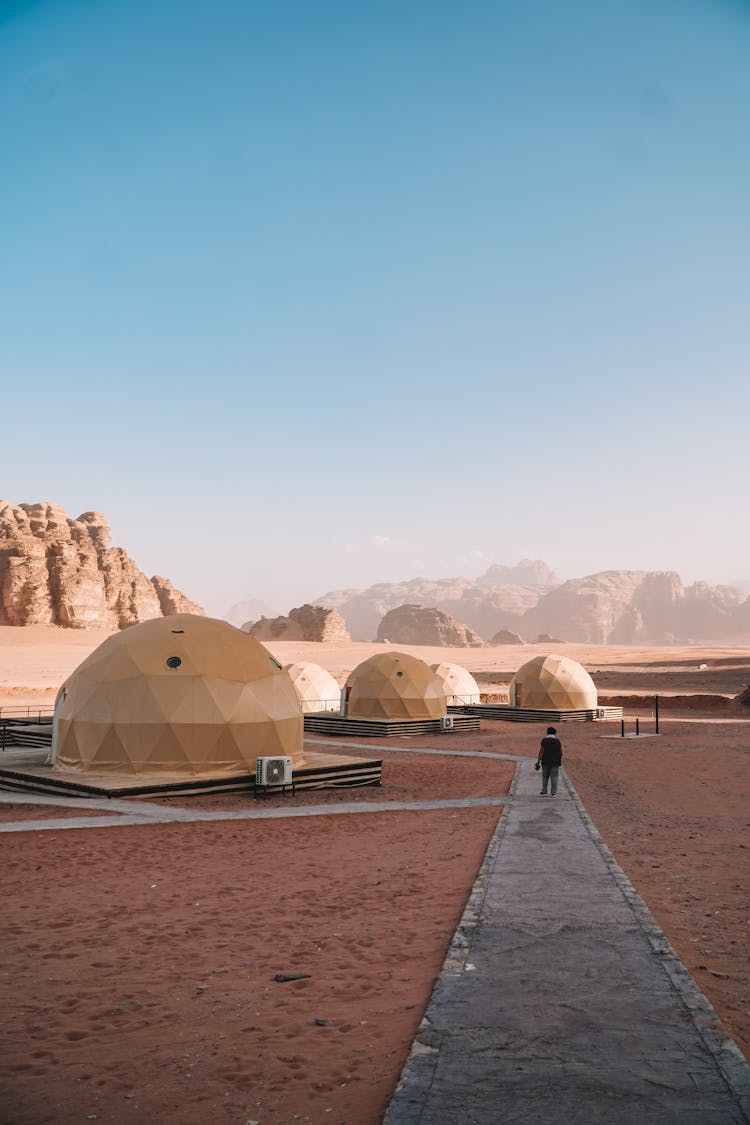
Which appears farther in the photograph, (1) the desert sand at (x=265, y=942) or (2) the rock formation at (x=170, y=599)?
(2) the rock formation at (x=170, y=599)

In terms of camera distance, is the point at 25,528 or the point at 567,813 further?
the point at 25,528

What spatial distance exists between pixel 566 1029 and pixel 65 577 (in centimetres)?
11490

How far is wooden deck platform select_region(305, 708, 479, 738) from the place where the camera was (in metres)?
28.7

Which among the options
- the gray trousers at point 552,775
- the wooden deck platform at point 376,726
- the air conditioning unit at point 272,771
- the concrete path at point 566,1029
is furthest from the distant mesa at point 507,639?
the concrete path at point 566,1029

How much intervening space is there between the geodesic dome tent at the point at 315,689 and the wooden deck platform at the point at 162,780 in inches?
618

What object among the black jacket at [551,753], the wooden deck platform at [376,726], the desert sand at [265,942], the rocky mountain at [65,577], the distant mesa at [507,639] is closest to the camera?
the desert sand at [265,942]

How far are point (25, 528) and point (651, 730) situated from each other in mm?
111713

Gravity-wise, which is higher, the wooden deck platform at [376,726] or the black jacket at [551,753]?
the black jacket at [551,753]

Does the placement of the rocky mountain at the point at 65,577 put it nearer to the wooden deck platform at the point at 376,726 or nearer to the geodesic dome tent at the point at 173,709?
the wooden deck platform at the point at 376,726

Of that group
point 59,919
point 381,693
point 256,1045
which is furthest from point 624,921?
point 381,693

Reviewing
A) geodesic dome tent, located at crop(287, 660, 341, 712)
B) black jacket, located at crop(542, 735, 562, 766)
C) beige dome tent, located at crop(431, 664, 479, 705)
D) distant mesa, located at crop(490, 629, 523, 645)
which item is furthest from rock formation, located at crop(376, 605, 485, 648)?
black jacket, located at crop(542, 735, 562, 766)

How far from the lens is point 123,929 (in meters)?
7.28

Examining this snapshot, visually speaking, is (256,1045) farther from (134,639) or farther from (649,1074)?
(134,639)

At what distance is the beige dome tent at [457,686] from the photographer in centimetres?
3966
